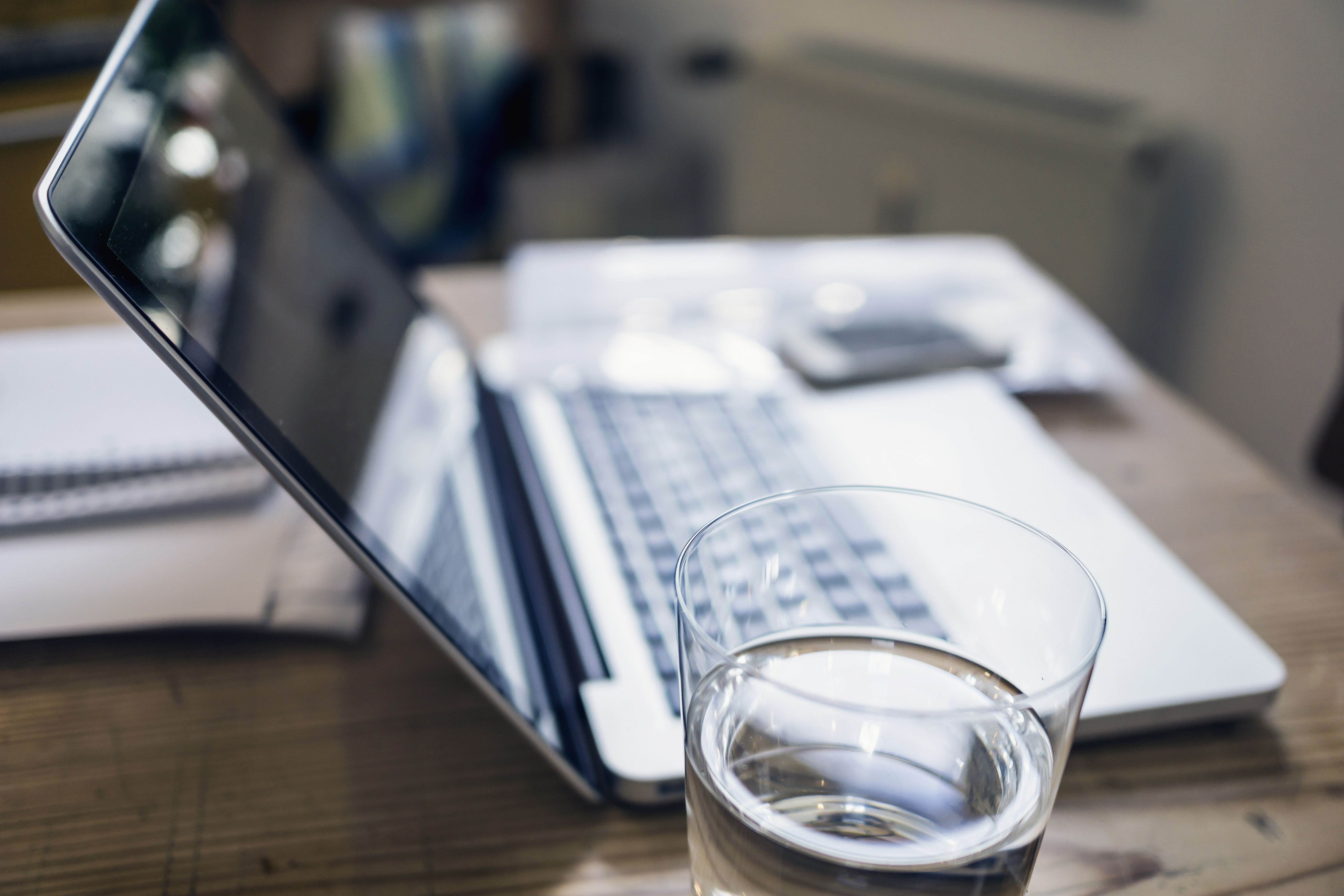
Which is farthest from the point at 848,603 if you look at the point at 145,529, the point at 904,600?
the point at 145,529

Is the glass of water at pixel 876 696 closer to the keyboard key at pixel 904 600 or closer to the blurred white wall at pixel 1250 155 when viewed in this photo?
the keyboard key at pixel 904 600

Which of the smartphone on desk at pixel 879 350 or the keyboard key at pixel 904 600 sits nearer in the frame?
the keyboard key at pixel 904 600

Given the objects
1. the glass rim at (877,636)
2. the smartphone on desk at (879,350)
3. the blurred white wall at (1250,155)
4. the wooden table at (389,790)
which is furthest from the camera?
the blurred white wall at (1250,155)

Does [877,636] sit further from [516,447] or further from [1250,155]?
[1250,155]

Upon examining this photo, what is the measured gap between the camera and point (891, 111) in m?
1.39

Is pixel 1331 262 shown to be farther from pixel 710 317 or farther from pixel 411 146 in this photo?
pixel 411 146

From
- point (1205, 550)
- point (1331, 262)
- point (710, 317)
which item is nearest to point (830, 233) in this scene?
point (1331, 262)

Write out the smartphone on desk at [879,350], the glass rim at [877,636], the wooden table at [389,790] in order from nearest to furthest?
the glass rim at [877,636] → the wooden table at [389,790] → the smartphone on desk at [879,350]

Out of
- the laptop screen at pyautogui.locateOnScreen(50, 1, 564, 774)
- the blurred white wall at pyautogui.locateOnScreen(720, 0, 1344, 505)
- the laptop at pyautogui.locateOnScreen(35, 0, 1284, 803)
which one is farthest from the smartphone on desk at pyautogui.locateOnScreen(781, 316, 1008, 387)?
the blurred white wall at pyautogui.locateOnScreen(720, 0, 1344, 505)

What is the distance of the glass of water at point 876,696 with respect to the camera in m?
0.22

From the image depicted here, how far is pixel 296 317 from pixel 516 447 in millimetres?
131

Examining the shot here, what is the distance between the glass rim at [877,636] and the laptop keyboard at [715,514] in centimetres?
1

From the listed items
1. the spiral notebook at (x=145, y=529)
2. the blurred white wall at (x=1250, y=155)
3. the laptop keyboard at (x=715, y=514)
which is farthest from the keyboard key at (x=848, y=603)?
the blurred white wall at (x=1250, y=155)

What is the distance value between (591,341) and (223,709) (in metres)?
0.33
